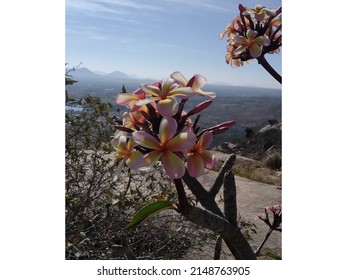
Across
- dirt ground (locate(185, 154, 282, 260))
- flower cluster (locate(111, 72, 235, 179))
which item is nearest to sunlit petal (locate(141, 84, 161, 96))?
flower cluster (locate(111, 72, 235, 179))

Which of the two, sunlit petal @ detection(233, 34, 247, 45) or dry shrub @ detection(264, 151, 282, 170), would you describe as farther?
dry shrub @ detection(264, 151, 282, 170)

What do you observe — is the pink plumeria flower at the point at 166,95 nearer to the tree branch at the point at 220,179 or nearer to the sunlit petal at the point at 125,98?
the sunlit petal at the point at 125,98

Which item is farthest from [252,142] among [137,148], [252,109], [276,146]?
[137,148]

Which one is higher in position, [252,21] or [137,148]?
[252,21]

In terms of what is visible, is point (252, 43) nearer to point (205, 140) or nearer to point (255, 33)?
point (255, 33)

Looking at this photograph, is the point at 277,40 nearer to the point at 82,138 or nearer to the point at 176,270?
the point at 176,270

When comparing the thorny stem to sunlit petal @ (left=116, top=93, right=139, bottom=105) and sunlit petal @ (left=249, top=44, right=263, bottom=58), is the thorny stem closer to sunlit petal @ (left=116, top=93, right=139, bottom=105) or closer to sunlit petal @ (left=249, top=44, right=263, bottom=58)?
sunlit petal @ (left=249, top=44, right=263, bottom=58)
